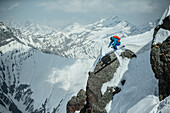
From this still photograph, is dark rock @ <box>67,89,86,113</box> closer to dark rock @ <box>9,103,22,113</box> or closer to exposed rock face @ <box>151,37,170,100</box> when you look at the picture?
exposed rock face @ <box>151,37,170,100</box>

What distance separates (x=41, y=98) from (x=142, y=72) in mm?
209425

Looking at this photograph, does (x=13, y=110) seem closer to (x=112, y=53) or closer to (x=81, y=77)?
(x=81, y=77)

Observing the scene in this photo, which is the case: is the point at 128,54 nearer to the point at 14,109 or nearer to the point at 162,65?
the point at 162,65

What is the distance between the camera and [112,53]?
20.8m

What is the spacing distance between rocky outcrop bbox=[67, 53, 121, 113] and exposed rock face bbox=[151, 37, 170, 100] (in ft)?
21.4

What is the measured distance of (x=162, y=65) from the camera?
1171 cm

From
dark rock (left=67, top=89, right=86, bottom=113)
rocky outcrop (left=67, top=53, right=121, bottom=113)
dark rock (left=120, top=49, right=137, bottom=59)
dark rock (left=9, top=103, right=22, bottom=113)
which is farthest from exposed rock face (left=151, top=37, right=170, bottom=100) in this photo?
dark rock (left=9, top=103, right=22, bottom=113)

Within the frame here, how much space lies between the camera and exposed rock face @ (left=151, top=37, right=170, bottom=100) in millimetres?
10719

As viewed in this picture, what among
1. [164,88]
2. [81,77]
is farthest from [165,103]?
[81,77]

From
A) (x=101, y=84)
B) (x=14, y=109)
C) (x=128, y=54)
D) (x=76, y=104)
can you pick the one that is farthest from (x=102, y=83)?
(x=14, y=109)

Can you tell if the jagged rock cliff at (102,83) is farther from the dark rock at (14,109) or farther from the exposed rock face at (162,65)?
the dark rock at (14,109)

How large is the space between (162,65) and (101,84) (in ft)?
31.9

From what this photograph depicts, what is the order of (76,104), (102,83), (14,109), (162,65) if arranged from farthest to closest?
(14,109), (76,104), (102,83), (162,65)

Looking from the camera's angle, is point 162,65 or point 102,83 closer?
point 162,65
